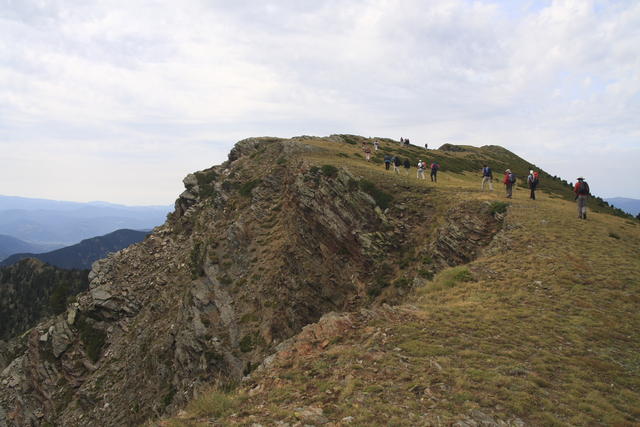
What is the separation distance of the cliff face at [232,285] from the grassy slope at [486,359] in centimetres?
851

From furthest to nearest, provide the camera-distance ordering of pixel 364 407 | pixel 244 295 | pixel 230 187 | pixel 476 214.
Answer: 1. pixel 230 187
2. pixel 244 295
3. pixel 476 214
4. pixel 364 407

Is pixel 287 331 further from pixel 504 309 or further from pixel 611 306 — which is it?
pixel 611 306

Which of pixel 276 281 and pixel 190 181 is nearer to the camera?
pixel 276 281

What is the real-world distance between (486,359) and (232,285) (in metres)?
28.8

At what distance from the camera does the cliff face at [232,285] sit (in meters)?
31.2

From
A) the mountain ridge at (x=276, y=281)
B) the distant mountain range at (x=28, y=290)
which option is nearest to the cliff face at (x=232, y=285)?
the mountain ridge at (x=276, y=281)

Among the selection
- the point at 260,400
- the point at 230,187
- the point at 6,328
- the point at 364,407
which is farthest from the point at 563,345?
the point at 6,328

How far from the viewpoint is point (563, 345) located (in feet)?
42.0

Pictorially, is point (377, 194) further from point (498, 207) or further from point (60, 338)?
point (60, 338)

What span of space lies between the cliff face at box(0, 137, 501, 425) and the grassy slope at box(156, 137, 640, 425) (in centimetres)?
851

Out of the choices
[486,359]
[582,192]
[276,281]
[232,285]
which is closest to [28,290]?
[232,285]

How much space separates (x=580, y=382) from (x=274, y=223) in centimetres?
3335

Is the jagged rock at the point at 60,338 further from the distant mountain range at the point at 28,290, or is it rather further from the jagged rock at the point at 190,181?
the distant mountain range at the point at 28,290

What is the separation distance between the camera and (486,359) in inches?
459
